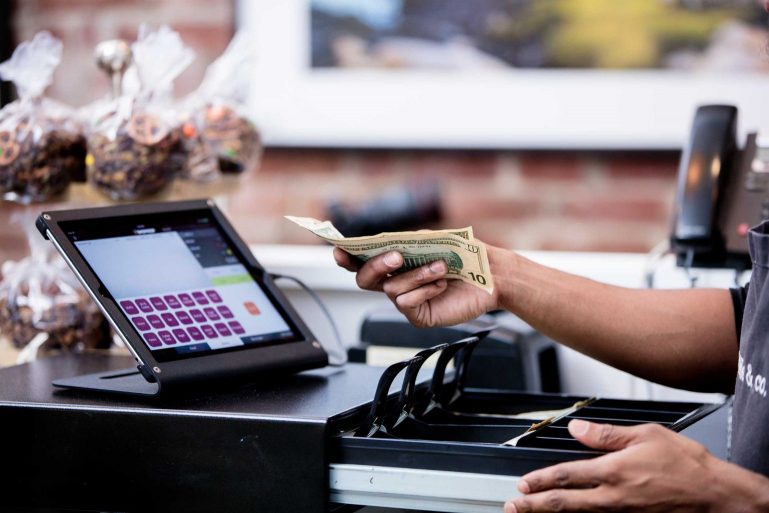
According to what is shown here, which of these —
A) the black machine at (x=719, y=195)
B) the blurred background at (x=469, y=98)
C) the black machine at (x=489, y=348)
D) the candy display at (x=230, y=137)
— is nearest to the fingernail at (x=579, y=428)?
the black machine at (x=489, y=348)

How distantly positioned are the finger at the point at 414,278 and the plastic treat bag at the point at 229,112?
0.45m

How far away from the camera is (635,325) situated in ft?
4.03

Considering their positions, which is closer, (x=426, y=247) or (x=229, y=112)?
(x=426, y=247)

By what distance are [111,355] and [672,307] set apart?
63 cm

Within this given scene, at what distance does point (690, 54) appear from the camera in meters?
2.28

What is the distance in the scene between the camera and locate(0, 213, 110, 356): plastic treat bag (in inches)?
54.7

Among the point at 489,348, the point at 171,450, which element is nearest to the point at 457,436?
the point at 171,450

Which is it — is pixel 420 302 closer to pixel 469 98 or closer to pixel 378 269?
pixel 378 269

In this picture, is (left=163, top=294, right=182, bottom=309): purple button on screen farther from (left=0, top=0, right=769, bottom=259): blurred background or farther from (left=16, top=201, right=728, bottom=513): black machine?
(left=0, top=0, right=769, bottom=259): blurred background

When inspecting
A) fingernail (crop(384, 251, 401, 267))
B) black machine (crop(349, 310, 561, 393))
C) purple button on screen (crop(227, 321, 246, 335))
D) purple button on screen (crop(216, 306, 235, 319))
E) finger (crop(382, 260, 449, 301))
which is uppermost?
fingernail (crop(384, 251, 401, 267))

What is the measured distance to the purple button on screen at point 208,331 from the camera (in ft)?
3.52

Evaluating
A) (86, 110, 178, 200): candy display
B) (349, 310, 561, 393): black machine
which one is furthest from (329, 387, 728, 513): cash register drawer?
(86, 110, 178, 200): candy display

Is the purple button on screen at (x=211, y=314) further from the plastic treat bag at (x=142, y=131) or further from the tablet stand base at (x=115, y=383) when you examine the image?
the plastic treat bag at (x=142, y=131)

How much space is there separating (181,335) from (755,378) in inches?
19.9
